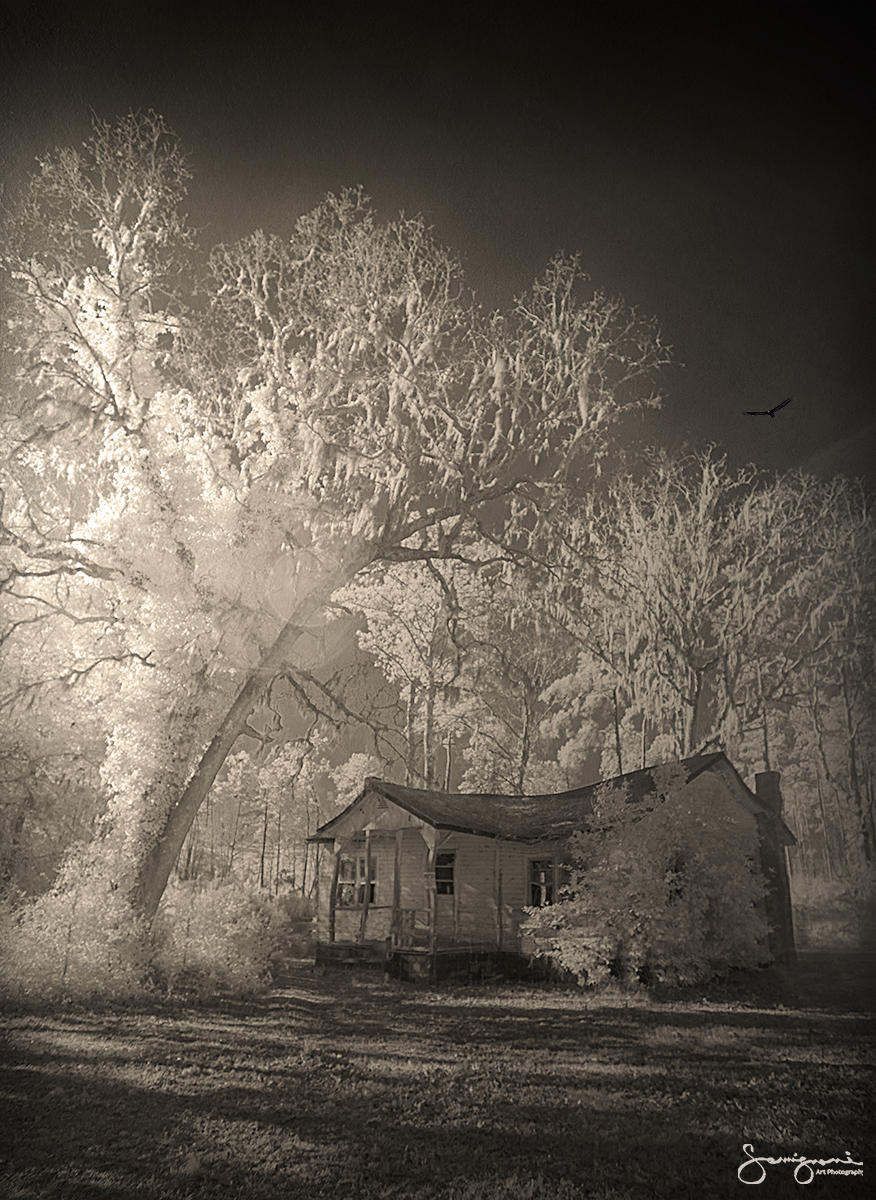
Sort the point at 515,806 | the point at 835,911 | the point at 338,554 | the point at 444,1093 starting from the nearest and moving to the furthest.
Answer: the point at 444,1093 → the point at 835,911 → the point at 515,806 → the point at 338,554

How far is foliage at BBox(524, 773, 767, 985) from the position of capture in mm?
3623

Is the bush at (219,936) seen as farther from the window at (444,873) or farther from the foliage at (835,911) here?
the foliage at (835,911)

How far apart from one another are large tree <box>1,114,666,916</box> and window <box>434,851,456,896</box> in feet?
4.07

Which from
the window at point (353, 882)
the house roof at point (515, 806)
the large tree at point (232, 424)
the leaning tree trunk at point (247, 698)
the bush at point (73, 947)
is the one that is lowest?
the bush at point (73, 947)

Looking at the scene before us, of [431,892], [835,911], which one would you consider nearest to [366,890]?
[431,892]

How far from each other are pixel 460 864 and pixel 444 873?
172 mm

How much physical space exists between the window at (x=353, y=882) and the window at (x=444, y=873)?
314 mm

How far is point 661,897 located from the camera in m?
3.69

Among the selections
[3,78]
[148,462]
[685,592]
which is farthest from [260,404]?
[685,592]

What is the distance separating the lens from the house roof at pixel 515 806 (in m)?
3.88

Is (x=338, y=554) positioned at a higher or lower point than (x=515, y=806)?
higher

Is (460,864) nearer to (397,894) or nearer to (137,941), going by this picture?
(397,894)

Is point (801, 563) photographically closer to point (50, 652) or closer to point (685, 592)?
point (685, 592)

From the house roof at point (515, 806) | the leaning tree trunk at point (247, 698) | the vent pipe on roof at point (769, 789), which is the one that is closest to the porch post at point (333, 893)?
the house roof at point (515, 806)
